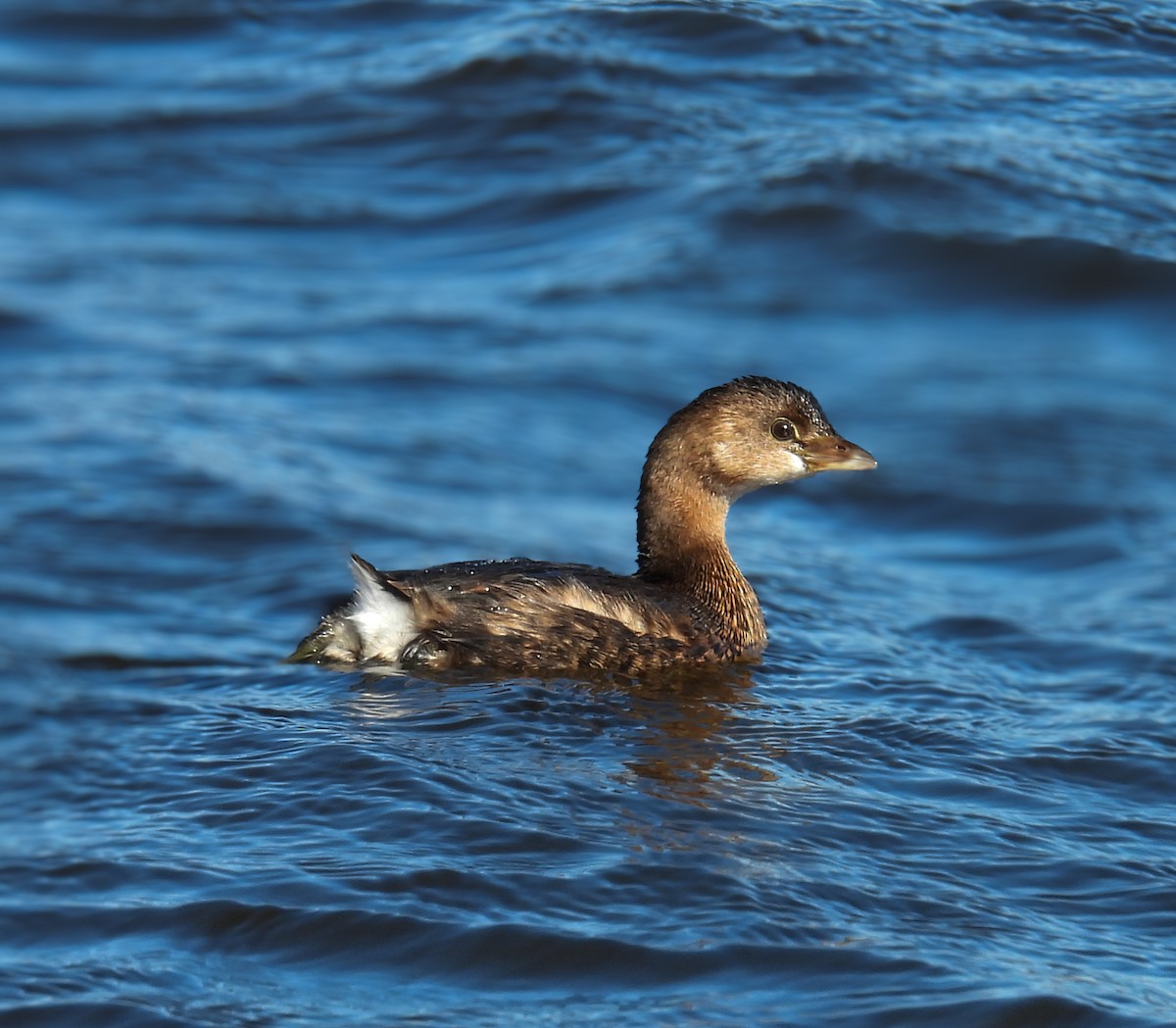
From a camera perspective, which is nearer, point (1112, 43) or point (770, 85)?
point (1112, 43)

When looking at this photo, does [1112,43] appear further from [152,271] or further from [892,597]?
[152,271]

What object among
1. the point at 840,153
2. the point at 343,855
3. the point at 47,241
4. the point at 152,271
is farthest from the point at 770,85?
the point at 343,855

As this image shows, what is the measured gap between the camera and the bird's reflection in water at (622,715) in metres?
5.68

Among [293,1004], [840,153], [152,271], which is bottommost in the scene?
[293,1004]

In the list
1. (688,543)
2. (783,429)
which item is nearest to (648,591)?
(688,543)

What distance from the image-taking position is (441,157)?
40.4 feet

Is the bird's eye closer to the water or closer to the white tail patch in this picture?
the water

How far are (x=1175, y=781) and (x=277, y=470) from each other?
4.83 m

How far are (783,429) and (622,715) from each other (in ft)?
5.06

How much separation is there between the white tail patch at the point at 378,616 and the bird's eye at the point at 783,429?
1618 mm

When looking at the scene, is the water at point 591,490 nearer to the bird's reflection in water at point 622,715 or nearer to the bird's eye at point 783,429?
the bird's reflection in water at point 622,715

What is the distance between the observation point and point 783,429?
7156mm

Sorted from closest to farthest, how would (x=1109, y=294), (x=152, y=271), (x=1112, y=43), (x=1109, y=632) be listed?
(x=1112, y=43) < (x=1109, y=632) < (x=1109, y=294) < (x=152, y=271)

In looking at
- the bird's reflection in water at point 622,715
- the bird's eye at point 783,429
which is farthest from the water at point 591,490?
the bird's eye at point 783,429
